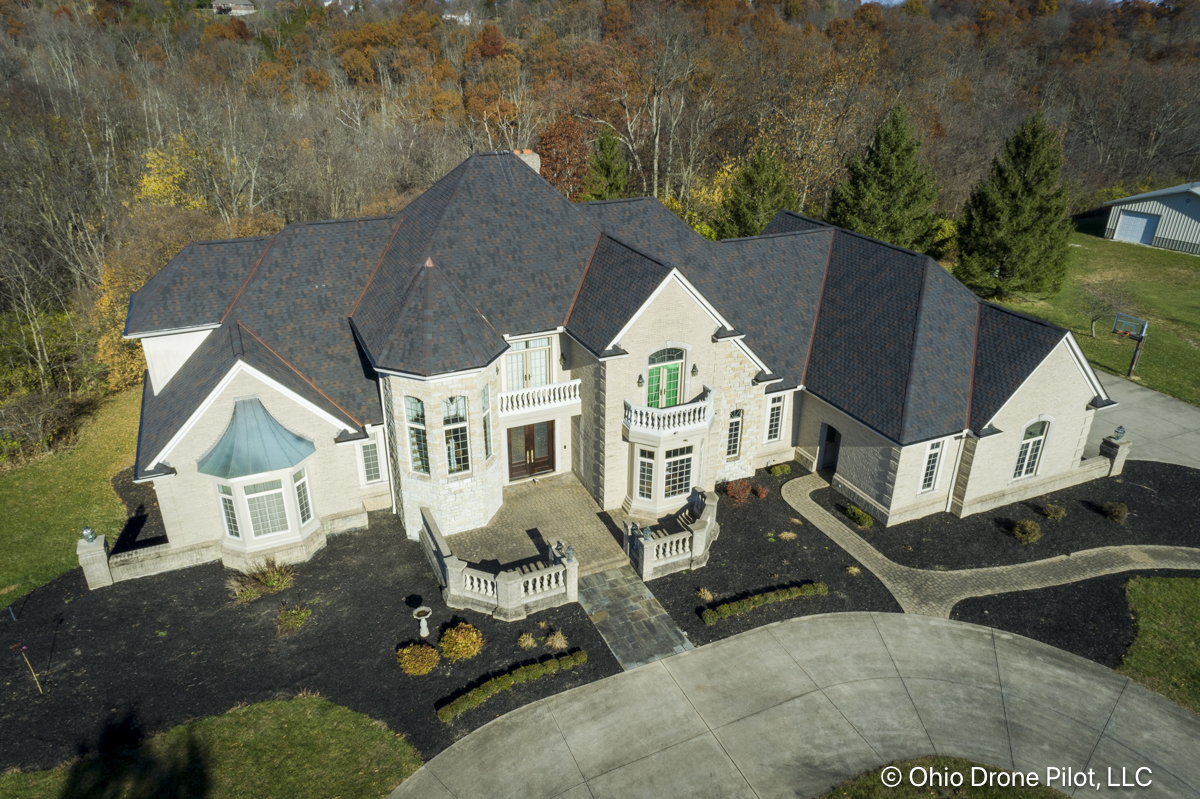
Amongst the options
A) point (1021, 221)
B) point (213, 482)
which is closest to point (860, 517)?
point (213, 482)

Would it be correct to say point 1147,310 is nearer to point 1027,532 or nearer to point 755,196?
point 755,196

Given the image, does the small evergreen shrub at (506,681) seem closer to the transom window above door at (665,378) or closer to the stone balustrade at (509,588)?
the stone balustrade at (509,588)

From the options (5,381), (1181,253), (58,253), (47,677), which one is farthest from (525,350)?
(1181,253)

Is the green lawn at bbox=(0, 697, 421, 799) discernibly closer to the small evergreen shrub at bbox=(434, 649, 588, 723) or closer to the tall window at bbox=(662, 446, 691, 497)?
the small evergreen shrub at bbox=(434, 649, 588, 723)

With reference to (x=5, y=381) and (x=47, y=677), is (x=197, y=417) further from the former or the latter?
(x=5, y=381)

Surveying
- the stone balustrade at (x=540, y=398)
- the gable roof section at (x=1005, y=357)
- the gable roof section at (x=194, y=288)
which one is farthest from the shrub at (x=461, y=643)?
the gable roof section at (x=1005, y=357)

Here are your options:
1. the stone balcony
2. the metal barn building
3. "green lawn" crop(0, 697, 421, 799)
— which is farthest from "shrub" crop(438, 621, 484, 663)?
the metal barn building
